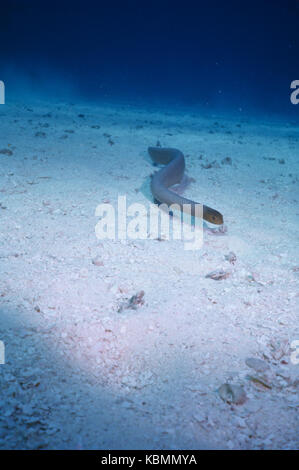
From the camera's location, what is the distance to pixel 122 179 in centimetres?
442

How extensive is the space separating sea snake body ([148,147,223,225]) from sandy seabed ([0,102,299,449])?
23 cm

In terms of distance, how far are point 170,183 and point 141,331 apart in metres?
2.89

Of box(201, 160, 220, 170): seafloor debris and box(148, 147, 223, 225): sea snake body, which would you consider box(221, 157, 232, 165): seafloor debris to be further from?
box(148, 147, 223, 225): sea snake body

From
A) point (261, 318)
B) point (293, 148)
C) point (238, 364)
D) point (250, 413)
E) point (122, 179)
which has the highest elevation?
point (293, 148)

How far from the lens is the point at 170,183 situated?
4.22 m

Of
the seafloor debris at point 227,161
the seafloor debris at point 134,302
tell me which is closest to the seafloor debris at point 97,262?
the seafloor debris at point 134,302

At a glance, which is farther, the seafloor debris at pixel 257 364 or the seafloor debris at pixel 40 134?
the seafloor debris at pixel 40 134

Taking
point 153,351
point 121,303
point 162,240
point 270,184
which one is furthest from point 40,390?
point 270,184

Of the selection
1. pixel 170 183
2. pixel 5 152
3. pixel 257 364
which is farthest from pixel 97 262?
pixel 5 152

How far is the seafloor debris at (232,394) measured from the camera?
4.22ft

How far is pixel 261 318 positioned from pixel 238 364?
0.47 m

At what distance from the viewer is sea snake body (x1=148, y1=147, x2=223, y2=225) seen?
9.52ft

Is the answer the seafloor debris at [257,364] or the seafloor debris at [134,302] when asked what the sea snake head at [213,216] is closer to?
the seafloor debris at [134,302]

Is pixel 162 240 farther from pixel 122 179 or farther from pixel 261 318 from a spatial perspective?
pixel 122 179
